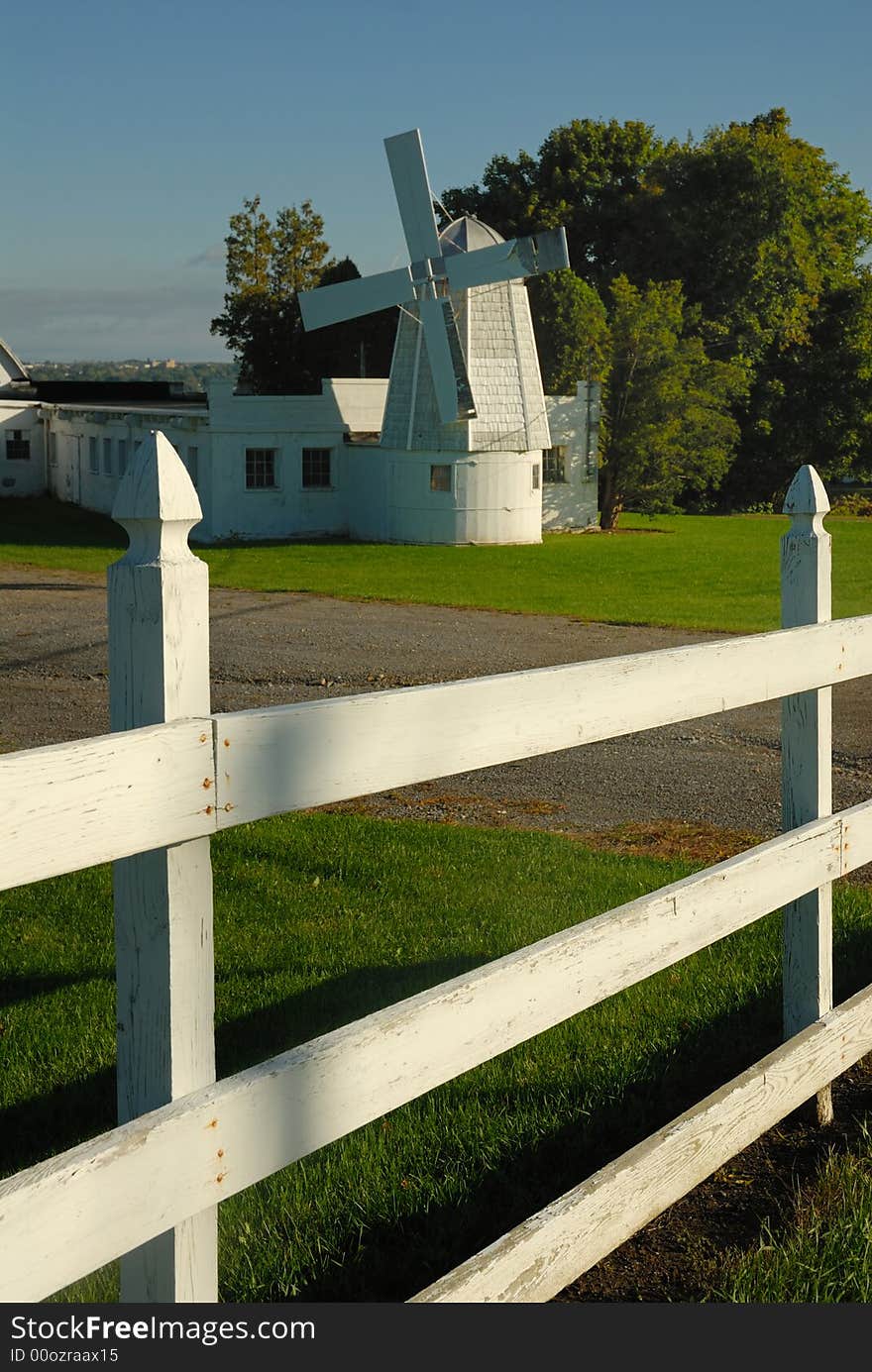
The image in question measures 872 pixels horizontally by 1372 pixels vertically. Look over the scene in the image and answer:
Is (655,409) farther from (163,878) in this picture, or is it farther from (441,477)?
(163,878)

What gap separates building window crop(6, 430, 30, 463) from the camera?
42750 mm

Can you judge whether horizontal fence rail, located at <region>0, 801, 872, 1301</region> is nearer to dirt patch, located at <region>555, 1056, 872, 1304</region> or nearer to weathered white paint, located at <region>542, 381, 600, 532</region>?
dirt patch, located at <region>555, 1056, 872, 1304</region>

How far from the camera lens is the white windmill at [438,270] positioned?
3128 cm

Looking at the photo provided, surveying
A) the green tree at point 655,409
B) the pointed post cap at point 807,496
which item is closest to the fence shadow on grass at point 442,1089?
the pointed post cap at point 807,496

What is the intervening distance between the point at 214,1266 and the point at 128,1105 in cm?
29

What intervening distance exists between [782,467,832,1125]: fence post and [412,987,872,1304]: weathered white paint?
0.11 meters

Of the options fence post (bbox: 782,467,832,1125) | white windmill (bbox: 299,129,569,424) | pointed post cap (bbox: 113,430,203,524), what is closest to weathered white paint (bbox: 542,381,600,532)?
white windmill (bbox: 299,129,569,424)

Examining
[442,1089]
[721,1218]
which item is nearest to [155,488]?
[721,1218]

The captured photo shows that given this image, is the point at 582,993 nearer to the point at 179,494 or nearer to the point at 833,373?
the point at 179,494

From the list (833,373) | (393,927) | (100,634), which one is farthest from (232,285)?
(393,927)

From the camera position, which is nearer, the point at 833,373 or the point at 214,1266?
the point at 214,1266

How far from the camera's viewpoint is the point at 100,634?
17141mm

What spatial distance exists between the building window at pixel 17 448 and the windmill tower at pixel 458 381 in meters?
14.2

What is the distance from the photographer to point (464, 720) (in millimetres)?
2516
